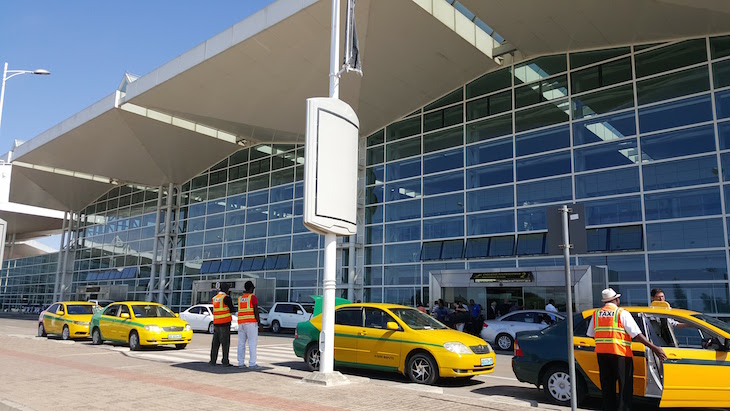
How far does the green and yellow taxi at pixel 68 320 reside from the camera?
19609 mm

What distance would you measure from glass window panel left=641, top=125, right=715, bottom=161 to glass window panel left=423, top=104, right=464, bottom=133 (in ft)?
26.8

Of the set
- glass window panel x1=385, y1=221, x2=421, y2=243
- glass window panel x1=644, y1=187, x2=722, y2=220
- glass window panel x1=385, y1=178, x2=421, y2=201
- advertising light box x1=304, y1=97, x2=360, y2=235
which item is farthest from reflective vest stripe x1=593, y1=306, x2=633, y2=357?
glass window panel x1=385, y1=178, x2=421, y2=201

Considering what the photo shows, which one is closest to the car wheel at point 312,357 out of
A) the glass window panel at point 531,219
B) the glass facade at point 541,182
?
the glass facade at point 541,182

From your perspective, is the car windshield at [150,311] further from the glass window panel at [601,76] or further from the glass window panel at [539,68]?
the glass window panel at [601,76]

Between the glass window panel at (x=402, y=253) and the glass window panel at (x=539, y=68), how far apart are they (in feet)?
28.8

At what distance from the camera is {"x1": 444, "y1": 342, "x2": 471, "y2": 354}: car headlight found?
10106 millimetres

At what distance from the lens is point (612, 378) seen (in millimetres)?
7324

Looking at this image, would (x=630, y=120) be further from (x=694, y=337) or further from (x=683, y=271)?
(x=694, y=337)

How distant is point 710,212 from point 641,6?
24.1 ft

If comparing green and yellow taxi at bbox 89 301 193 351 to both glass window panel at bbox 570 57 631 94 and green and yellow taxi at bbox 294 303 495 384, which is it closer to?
green and yellow taxi at bbox 294 303 495 384

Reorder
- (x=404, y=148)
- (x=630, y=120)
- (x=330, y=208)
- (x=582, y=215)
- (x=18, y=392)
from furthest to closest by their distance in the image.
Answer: (x=404, y=148) < (x=630, y=120) < (x=330, y=208) < (x=18, y=392) < (x=582, y=215)

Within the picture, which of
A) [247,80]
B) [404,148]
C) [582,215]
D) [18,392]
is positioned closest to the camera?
[582,215]

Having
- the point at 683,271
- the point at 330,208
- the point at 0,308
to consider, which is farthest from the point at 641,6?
the point at 0,308

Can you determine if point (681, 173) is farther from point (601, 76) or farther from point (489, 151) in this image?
point (489, 151)
